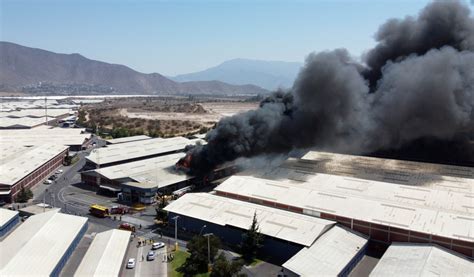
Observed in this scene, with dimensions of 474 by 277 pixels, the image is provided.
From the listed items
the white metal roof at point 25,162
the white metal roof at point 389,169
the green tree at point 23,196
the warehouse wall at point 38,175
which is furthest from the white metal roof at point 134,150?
the white metal roof at point 389,169

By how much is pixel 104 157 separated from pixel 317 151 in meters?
33.9

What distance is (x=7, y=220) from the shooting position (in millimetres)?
39500

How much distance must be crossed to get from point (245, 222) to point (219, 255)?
17.5ft

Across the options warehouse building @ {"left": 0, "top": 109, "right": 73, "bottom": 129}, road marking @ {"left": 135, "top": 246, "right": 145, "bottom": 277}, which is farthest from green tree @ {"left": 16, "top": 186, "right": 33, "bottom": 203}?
warehouse building @ {"left": 0, "top": 109, "right": 73, "bottom": 129}

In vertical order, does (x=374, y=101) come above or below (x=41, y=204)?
above

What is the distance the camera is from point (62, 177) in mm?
63688

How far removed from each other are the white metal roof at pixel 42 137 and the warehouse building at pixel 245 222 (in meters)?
51.0

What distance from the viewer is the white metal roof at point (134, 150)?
67.4 m

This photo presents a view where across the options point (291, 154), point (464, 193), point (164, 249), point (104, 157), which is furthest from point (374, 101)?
point (104, 157)

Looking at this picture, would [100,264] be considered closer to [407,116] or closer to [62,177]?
[62,177]

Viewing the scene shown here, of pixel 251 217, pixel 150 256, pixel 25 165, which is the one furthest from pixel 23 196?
pixel 251 217

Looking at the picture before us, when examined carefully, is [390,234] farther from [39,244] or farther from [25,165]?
[25,165]

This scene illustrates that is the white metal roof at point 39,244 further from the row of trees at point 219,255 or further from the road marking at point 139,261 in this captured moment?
the row of trees at point 219,255

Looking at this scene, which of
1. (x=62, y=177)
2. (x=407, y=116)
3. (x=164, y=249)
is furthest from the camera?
(x=62, y=177)
